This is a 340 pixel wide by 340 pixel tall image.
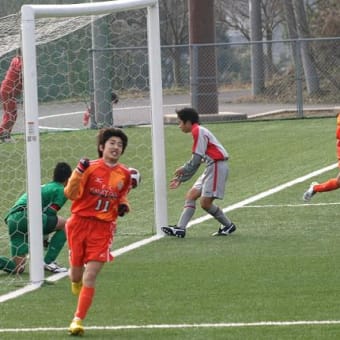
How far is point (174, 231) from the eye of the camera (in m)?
13.8

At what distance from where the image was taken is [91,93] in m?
21.7

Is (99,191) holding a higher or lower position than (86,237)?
higher

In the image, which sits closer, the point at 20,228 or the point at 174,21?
the point at 20,228

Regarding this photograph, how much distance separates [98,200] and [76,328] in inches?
43.3

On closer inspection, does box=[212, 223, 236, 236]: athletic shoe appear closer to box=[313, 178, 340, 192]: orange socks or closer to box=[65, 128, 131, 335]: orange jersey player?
box=[313, 178, 340, 192]: orange socks

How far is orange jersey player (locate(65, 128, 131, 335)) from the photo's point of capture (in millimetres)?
9461

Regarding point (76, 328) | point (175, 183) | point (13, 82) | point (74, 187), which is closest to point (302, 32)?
point (13, 82)

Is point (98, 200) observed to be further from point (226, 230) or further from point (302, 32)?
point (302, 32)

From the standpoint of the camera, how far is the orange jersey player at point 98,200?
946 centimetres

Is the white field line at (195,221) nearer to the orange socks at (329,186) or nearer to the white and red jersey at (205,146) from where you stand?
the white and red jersey at (205,146)

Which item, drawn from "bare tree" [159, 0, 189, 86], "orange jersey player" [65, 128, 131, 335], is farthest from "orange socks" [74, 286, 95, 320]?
"bare tree" [159, 0, 189, 86]

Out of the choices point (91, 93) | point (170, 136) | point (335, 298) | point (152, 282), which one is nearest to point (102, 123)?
point (91, 93)

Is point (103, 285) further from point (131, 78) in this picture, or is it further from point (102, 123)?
point (131, 78)

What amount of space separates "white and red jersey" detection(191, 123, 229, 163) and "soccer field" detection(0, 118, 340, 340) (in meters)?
0.89
